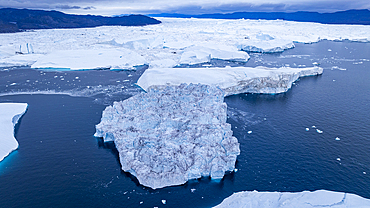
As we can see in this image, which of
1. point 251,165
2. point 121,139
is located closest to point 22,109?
point 121,139

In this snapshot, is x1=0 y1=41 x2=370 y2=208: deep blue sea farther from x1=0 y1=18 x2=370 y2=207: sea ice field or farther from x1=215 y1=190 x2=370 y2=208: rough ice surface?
x1=215 y1=190 x2=370 y2=208: rough ice surface

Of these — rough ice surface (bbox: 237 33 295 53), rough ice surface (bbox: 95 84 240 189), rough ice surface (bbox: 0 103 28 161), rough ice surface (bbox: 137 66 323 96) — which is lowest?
rough ice surface (bbox: 0 103 28 161)

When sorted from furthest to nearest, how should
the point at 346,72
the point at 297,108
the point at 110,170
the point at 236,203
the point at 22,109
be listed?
the point at 346,72 → the point at 297,108 → the point at 22,109 → the point at 110,170 → the point at 236,203

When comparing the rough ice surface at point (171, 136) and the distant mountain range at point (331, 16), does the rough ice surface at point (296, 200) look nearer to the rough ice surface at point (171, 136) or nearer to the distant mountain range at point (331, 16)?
the rough ice surface at point (171, 136)

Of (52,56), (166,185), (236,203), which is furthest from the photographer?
(52,56)

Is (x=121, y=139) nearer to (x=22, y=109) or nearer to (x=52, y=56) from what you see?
(x=22, y=109)

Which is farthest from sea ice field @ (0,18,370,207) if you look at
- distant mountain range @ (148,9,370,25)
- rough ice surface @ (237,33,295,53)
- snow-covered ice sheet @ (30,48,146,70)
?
distant mountain range @ (148,9,370,25)

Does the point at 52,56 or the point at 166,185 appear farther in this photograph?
the point at 52,56
